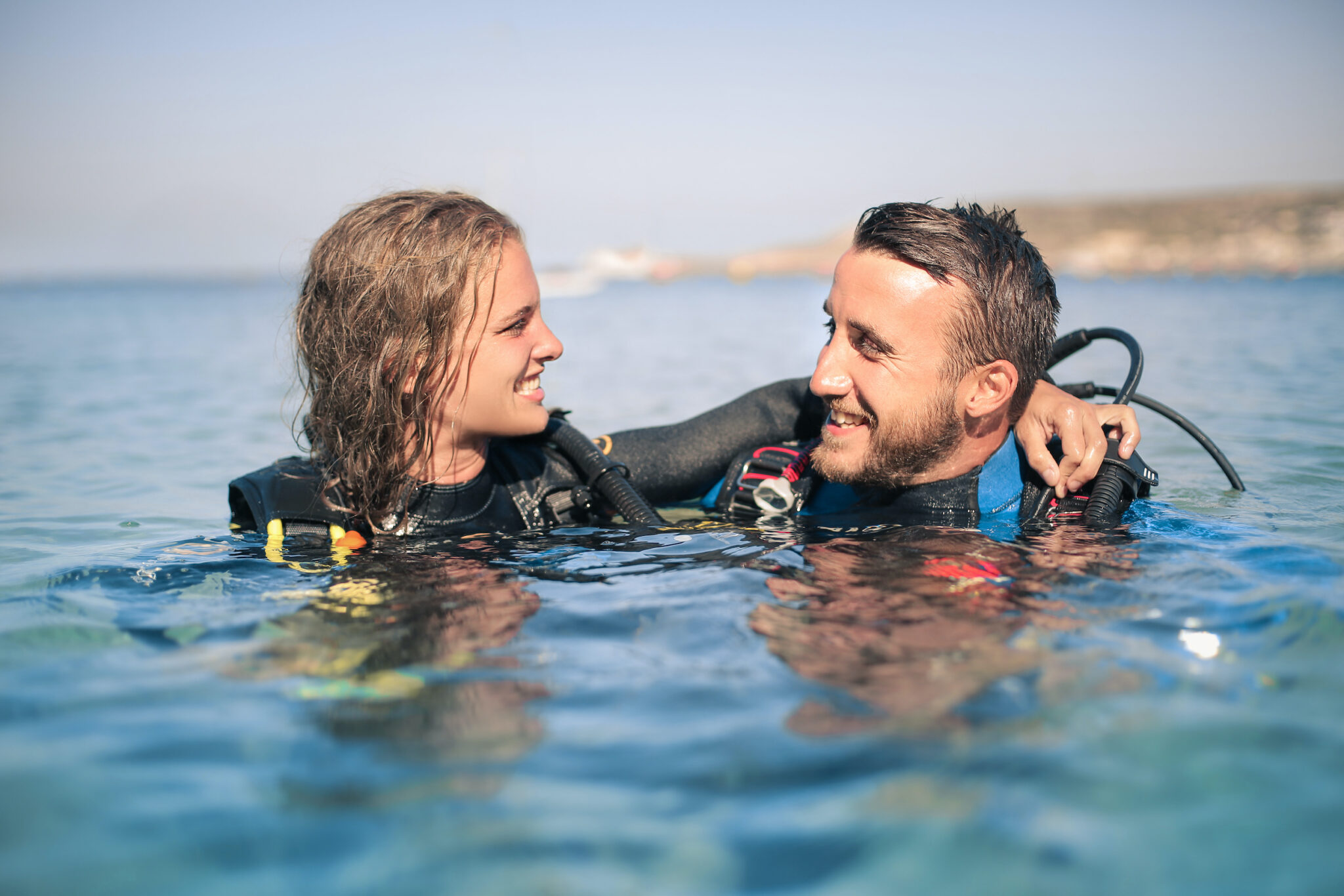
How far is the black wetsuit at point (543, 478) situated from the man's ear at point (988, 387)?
3.09 feet

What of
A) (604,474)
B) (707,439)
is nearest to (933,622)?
(604,474)

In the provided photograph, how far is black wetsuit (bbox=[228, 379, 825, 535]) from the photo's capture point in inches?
128

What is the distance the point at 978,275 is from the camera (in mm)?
3148

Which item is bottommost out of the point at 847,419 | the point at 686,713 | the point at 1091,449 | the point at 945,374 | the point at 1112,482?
the point at 686,713

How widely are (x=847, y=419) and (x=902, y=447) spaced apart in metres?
0.22

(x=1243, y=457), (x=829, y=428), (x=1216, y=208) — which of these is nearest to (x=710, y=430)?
(x=829, y=428)

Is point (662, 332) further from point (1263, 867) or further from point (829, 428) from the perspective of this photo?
point (1263, 867)

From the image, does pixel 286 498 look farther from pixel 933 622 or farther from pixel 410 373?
pixel 933 622

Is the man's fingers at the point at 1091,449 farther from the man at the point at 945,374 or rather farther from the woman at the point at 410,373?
the woman at the point at 410,373

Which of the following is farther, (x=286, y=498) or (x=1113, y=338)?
(x=1113, y=338)

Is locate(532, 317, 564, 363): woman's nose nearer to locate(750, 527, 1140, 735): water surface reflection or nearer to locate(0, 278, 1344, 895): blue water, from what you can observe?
locate(0, 278, 1344, 895): blue water

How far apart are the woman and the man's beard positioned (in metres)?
0.34

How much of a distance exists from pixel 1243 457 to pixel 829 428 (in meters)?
3.73

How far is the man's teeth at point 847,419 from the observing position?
130 inches
